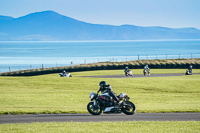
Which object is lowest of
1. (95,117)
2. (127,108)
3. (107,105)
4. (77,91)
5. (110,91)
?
(95,117)

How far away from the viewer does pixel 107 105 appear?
18.1 metres

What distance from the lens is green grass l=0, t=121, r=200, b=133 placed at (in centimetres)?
1381

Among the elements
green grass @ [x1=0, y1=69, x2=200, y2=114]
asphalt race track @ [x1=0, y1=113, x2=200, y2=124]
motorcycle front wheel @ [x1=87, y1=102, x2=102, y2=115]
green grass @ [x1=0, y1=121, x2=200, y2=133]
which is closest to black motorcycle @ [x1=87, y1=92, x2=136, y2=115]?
motorcycle front wheel @ [x1=87, y1=102, x2=102, y2=115]

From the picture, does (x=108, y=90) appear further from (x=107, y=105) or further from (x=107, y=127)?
(x=107, y=127)

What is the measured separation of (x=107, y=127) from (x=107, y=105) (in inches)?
142

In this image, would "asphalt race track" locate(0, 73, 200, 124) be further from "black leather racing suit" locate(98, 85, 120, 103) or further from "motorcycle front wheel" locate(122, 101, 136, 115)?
"black leather racing suit" locate(98, 85, 120, 103)

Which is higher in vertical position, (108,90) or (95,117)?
(108,90)

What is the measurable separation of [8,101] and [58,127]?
10.9m

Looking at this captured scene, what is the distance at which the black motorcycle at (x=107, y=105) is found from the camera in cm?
Answer: 1802

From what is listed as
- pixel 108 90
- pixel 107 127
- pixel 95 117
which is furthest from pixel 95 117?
pixel 107 127

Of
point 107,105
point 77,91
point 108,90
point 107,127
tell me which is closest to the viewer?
point 107,127

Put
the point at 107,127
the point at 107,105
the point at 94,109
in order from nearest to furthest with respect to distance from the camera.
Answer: the point at 107,127
the point at 107,105
the point at 94,109

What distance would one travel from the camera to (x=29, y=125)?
49.5 ft

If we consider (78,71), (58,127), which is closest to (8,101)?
(58,127)
